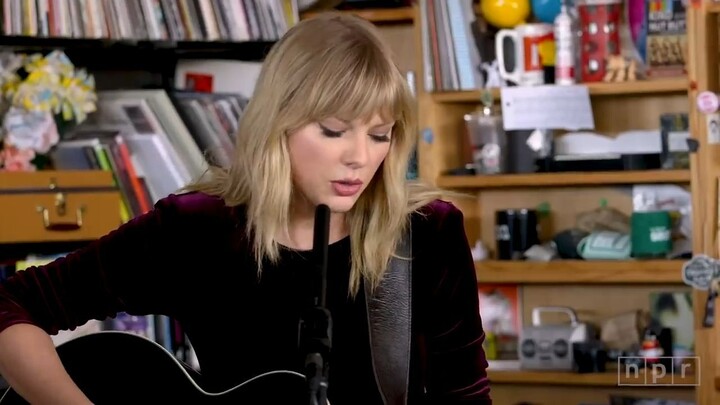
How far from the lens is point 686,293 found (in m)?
3.34

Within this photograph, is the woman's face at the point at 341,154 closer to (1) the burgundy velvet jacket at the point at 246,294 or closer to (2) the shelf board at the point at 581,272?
(1) the burgundy velvet jacket at the point at 246,294

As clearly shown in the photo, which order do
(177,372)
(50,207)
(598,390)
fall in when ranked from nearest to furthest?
(177,372) < (50,207) < (598,390)

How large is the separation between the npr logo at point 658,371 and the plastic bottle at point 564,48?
72cm

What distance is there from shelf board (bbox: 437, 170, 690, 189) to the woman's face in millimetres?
1846

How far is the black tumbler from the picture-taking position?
343 cm

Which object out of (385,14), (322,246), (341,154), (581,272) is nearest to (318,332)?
(322,246)

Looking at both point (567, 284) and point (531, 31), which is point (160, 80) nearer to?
point (531, 31)

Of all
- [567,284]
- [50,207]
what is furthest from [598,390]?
[50,207]

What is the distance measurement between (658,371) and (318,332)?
2.25 m

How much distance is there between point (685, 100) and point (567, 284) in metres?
0.58

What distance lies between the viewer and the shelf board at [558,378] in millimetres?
3287

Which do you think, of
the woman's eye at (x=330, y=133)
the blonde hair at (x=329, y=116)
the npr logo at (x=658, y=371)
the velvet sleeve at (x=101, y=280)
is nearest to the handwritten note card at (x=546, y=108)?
the npr logo at (x=658, y=371)

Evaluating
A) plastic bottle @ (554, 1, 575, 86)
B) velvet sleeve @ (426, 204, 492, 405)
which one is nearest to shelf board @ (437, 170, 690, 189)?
plastic bottle @ (554, 1, 575, 86)

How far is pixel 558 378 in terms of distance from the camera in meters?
3.38
